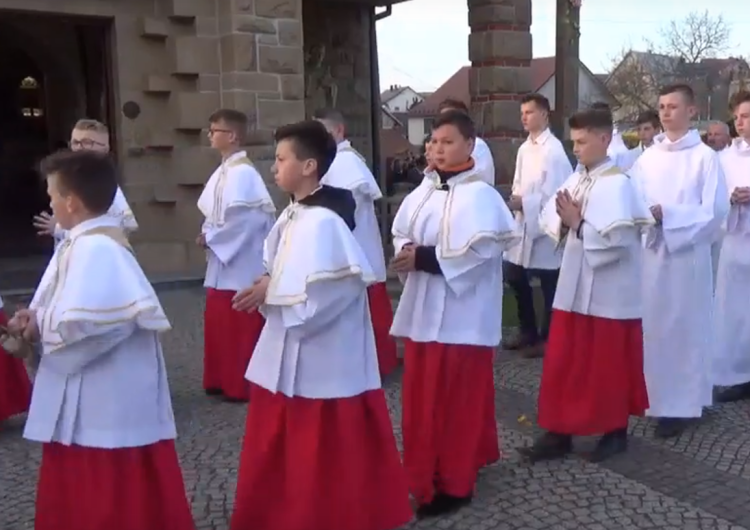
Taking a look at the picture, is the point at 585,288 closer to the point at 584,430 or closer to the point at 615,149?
the point at 584,430

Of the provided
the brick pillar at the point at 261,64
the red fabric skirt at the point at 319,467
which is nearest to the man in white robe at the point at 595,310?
the red fabric skirt at the point at 319,467

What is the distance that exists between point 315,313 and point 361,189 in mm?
3114

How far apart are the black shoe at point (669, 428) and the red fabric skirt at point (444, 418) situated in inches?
63.1

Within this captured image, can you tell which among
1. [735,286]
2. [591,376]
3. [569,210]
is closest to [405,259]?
[569,210]

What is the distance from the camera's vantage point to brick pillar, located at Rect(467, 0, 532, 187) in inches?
452

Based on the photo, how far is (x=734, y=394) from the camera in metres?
6.15

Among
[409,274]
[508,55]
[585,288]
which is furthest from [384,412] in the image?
[508,55]

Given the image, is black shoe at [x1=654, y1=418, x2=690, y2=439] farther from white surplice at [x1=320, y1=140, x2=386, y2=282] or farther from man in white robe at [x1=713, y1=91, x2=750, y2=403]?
white surplice at [x1=320, y1=140, x2=386, y2=282]

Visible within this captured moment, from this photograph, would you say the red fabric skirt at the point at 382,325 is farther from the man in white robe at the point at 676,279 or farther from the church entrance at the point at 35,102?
the church entrance at the point at 35,102

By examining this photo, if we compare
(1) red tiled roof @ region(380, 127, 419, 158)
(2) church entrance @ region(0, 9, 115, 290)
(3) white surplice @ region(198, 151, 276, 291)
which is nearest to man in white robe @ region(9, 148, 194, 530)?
(3) white surplice @ region(198, 151, 276, 291)

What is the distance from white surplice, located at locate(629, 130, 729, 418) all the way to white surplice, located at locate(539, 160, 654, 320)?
0.61 m

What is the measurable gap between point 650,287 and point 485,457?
161cm

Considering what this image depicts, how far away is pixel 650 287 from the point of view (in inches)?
213

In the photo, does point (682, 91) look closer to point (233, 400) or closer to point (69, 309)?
point (233, 400)
